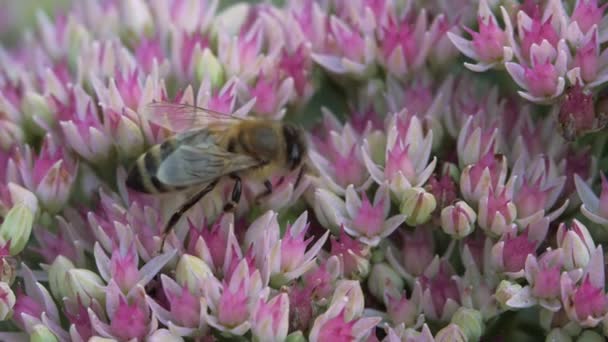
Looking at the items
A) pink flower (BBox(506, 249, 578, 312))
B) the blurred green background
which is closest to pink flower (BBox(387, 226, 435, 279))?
pink flower (BBox(506, 249, 578, 312))

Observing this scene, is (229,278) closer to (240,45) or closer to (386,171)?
(386,171)

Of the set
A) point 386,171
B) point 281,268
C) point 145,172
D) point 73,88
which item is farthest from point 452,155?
point 73,88

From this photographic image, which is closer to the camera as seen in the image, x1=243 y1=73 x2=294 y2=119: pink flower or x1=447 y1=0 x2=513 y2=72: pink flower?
x1=447 y1=0 x2=513 y2=72: pink flower

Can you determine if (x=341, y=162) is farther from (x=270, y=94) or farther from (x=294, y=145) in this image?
(x=270, y=94)

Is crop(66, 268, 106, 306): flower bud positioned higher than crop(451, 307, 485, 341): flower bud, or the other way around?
crop(66, 268, 106, 306): flower bud

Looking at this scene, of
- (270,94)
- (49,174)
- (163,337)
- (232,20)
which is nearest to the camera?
(163,337)

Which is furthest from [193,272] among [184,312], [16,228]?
[16,228]

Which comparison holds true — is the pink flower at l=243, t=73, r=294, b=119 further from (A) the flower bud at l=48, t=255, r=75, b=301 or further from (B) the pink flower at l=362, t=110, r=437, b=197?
(A) the flower bud at l=48, t=255, r=75, b=301
